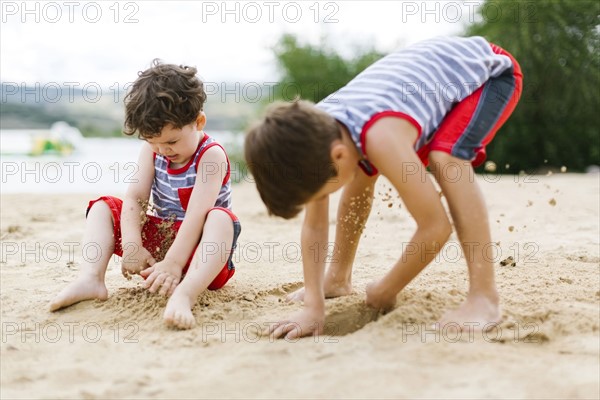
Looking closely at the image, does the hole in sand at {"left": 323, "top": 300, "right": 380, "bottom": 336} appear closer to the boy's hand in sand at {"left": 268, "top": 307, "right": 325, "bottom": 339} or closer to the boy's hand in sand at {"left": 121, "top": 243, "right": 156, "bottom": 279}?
the boy's hand in sand at {"left": 268, "top": 307, "right": 325, "bottom": 339}

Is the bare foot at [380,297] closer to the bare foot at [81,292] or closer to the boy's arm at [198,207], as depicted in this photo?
the boy's arm at [198,207]

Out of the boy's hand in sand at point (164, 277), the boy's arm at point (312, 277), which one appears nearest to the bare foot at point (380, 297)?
the boy's arm at point (312, 277)

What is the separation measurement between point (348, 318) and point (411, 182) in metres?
0.53

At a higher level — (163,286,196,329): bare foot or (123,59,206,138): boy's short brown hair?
(123,59,206,138): boy's short brown hair

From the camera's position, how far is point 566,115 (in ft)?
24.0

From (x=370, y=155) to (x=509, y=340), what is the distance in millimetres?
591

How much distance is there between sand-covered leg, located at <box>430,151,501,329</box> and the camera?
72.8 inches

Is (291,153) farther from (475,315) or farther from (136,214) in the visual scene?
(136,214)

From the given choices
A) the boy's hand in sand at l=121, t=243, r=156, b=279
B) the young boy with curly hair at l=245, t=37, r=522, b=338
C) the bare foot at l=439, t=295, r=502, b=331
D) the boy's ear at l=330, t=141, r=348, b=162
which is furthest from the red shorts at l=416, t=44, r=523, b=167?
the boy's hand in sand at l=121, t=243, r=156, b=279

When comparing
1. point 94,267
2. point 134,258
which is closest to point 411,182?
point 134,258

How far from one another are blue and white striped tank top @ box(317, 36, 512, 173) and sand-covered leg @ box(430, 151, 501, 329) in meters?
0.11

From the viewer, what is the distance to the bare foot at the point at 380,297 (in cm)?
197

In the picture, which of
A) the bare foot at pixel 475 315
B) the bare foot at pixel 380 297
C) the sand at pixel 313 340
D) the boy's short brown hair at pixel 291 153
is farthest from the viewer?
the bare foot at pixel 380 297

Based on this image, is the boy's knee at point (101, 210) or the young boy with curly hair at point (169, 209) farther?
the boy's knee at point (101, 210)
